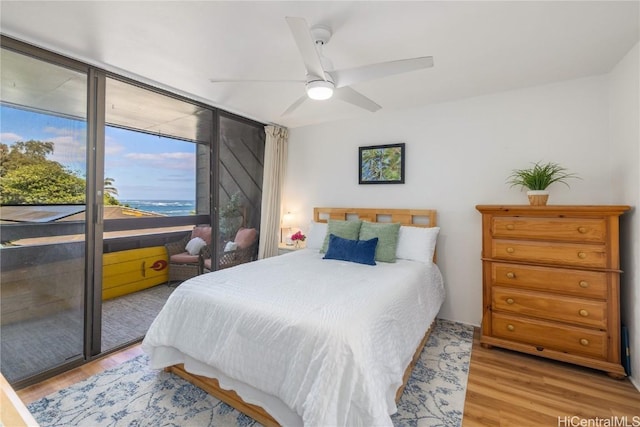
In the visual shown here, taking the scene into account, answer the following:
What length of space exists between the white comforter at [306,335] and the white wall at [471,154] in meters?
1.06

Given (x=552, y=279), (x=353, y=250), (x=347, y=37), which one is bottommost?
(x=552, y=279)

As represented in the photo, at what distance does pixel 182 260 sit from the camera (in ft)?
12.4

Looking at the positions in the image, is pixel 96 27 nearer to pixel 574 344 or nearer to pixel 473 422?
pixel 473 422

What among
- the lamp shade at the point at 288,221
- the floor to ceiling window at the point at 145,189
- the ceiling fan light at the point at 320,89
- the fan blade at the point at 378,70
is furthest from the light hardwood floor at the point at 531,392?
the lamp shade at the point at 288,221

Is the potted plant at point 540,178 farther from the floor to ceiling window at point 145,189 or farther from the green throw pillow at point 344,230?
the floor to ceiling window at point 145,189

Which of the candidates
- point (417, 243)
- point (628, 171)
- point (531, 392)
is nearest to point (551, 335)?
point (531, 392)

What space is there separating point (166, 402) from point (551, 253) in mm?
3108

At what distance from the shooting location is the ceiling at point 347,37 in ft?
5.51

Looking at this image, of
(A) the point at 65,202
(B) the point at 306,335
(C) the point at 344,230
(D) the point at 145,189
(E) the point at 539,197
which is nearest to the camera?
(B) the point at 306,335

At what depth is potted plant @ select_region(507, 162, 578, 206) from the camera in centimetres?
248

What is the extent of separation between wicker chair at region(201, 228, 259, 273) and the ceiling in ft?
6.49

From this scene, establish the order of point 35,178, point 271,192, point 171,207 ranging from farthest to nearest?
point 271,192, point 171,207, point 35,178

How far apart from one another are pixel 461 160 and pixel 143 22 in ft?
10.1

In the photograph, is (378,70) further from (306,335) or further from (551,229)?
(551,229)
